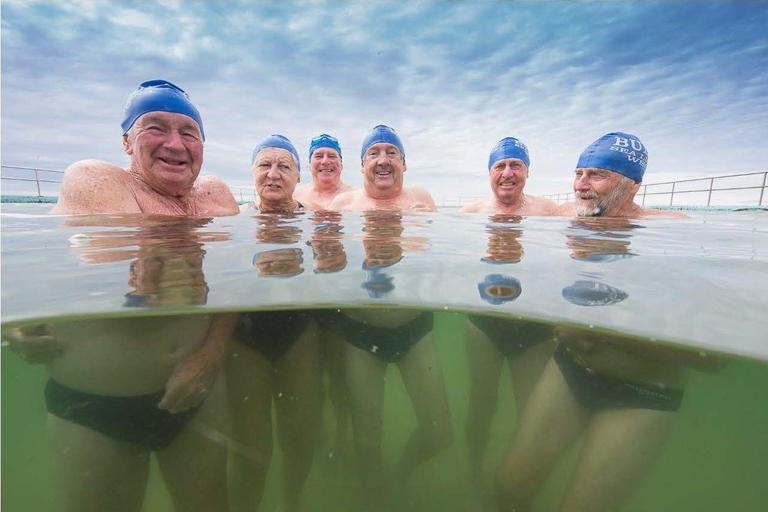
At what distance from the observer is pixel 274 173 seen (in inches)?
238

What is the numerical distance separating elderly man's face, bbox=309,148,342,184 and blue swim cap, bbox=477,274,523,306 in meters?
7.74

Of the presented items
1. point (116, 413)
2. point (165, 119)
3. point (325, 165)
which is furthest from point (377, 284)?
point (325, 165)

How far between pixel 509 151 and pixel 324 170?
464 centimetres

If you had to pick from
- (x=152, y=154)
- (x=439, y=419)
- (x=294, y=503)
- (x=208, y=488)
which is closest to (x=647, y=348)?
(x=439, y=419)

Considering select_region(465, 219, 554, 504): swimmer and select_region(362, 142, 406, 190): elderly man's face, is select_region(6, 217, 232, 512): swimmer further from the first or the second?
select_region(362, 142, 406, 190): elderly man's face

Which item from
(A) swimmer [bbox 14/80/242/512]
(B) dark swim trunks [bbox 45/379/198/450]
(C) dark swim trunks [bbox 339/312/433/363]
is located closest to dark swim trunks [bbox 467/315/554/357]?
(C) dark swim trunks [bbox 339/312/433/363]

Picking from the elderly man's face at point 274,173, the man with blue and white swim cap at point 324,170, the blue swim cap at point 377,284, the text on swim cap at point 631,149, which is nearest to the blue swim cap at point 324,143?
the man with blue and white swim cap at point 324,170

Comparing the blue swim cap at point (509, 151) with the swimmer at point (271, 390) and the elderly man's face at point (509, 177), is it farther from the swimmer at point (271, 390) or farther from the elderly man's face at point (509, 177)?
the swimmer at point (271, 390)

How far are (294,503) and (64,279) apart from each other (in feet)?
9.78

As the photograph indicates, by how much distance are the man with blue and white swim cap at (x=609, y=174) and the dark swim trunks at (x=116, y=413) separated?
6.69m

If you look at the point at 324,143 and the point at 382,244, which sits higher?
the point at 324,143

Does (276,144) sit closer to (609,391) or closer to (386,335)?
(386,335)

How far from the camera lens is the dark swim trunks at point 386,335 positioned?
2.90 meters

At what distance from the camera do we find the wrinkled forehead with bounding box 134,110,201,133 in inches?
176
